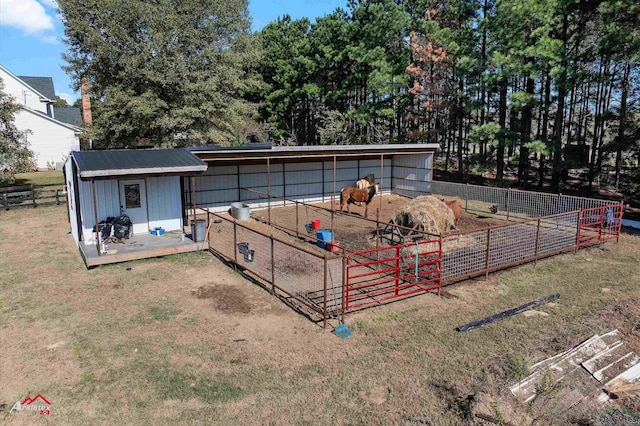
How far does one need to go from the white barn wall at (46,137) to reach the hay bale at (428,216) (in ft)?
115

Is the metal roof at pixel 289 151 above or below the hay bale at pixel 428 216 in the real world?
above

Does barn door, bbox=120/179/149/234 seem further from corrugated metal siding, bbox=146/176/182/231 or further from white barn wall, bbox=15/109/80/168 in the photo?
white barn wall, bbox=15/109/80/168

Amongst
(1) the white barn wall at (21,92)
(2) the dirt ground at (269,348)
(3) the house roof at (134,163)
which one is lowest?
(2) the dirt ground at (269,348)

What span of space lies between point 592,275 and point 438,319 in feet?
17.6

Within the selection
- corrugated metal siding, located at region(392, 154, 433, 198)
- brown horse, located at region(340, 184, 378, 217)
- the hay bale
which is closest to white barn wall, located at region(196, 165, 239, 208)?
brown horse, located at region(340, 184, 378, 217)

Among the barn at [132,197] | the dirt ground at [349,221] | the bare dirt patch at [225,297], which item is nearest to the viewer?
the bare dirt patch at [225,297]

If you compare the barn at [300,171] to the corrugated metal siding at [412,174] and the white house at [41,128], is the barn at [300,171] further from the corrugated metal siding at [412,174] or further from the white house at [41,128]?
the white house at [41,128]

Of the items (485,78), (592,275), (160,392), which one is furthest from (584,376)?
(485,78)

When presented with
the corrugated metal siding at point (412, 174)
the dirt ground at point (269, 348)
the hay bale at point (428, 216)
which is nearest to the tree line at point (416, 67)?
the corrugated metal siding at point (412, 174)

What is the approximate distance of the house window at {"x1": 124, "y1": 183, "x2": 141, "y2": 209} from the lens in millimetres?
13930

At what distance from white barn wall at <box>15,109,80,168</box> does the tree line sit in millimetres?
13215

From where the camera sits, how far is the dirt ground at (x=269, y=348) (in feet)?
18.7

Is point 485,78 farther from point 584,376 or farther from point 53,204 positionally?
point 53,204

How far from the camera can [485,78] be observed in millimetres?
23688
